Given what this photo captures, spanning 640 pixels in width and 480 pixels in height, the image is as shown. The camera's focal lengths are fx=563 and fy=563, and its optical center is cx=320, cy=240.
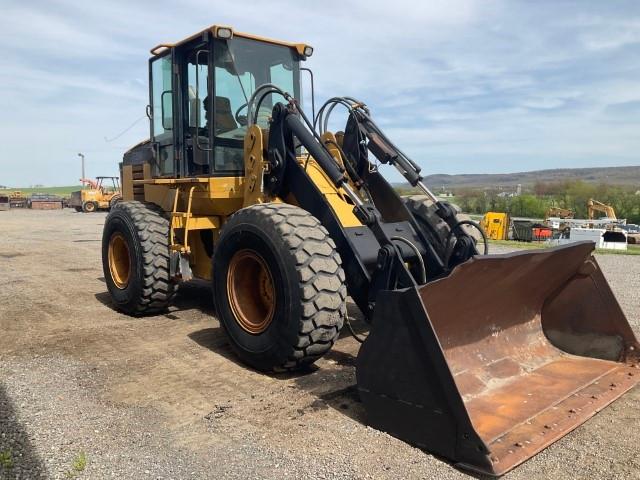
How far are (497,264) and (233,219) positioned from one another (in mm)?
2146

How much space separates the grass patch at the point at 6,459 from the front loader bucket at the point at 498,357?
6.43ft

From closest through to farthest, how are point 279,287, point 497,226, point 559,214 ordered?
point 279,287, point 497,226, point 559,214

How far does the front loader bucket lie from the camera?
302 cm

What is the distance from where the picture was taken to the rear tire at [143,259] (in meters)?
6.00

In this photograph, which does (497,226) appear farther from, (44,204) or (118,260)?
(44,204)

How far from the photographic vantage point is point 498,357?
414 cm

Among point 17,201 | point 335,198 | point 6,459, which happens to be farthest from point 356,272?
point 17,201

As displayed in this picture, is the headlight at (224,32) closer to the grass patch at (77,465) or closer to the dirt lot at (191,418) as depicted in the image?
the dirt lot at (191,418)

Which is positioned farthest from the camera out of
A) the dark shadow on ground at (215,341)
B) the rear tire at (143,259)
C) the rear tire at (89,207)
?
the rear tire at (89,207)

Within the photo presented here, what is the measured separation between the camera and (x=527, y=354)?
171 inches

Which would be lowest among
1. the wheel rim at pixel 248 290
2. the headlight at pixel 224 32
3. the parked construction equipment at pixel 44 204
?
the wheel rim at pixel 248 290

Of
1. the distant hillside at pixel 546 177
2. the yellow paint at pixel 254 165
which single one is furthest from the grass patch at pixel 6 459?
the distant hillside at pixel 546 177

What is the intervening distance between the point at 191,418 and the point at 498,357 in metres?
2.22

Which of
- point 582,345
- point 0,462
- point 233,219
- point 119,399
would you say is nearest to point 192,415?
point 119,399
